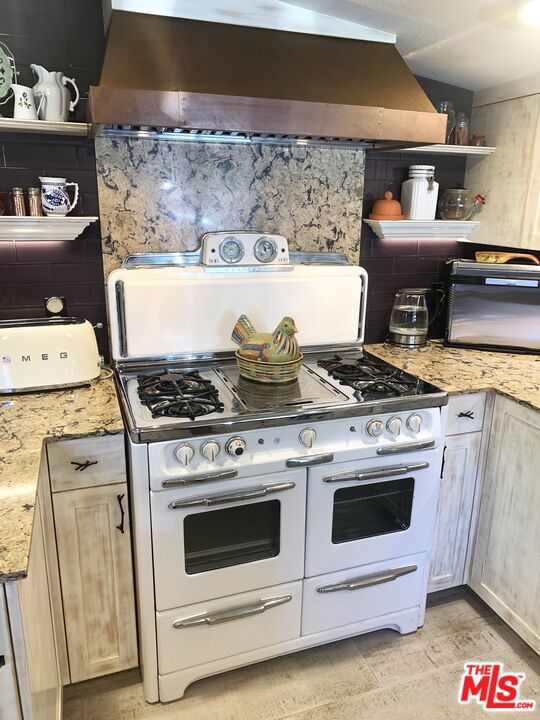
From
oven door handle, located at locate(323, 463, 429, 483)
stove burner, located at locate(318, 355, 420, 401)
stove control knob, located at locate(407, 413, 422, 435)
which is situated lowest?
oven door handle, located at locate(323, 463, 429, 483)

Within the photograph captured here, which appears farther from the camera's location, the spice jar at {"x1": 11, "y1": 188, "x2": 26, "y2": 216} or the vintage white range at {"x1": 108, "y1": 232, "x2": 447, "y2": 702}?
the spice jar at {"x1": 11, "y1": 188, "x2": 26, "y2": 216}

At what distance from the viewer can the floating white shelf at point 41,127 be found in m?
1.80

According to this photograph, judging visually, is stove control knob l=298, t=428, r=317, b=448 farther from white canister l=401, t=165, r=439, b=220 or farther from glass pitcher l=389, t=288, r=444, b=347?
white canister l=401, t=165, r=439, b=220

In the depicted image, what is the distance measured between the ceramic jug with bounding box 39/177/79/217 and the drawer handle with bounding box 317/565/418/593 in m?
1.60

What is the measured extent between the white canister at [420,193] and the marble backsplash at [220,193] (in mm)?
221

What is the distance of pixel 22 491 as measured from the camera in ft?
4.25

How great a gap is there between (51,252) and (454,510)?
182cm

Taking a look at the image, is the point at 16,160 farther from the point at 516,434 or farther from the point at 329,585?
the point at 516,434

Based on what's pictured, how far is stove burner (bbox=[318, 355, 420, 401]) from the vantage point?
1.93 meters

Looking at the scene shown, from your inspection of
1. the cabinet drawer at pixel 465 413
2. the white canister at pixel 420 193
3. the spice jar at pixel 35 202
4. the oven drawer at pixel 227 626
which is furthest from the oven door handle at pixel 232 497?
the white canister at pixel 420 193

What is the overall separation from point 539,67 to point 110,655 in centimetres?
264

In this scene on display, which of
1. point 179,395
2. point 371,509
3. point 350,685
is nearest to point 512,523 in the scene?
point 371,509

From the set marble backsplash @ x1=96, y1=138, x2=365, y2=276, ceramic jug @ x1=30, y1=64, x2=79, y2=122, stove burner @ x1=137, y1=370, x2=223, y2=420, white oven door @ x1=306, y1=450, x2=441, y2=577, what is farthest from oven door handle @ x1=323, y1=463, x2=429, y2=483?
ceramic jug @ x1=30, y1=64, x2=79, y2=122

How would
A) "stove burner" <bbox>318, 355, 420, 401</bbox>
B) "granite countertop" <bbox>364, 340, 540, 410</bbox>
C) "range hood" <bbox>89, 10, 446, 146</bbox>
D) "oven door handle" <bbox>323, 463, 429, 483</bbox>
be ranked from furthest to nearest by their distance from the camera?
1. "granite countertop" <bbox>364, 340, 540, 410</bbox>
2. "stove burner" <bbox>318, 355, 420, 401</bbox>
3. "oven door handle" <bbox>323, 463, 429, 483</bbox>
4. "range hood" <bbox>89, 10, 446, 146</bbox>
